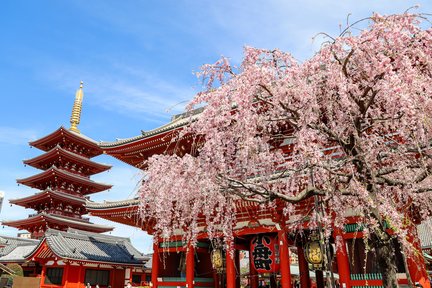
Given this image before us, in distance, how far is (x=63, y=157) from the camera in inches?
1090

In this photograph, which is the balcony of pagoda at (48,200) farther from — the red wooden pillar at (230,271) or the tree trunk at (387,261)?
the tree trunk at (387,261)

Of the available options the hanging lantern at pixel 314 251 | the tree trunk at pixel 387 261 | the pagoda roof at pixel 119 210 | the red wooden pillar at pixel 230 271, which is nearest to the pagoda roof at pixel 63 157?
the pagoda roof at pixel 119 210

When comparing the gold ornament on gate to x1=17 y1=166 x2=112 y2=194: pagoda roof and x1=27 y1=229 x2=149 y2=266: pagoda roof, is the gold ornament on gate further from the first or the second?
x1=17 y1=166 x2=112 y2=194: pagoda roof

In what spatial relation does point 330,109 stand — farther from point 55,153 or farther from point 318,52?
point 55,153

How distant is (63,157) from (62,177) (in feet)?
6.19

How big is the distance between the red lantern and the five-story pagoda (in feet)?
62.7

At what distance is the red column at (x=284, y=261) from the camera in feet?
35.5

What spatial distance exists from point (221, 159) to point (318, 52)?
9.63 ft

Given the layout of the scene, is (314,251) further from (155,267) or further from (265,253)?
(155,267)

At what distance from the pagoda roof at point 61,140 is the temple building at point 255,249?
1403cm

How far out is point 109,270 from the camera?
20.2 metres

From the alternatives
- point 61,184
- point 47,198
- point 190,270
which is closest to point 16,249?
point 47,198

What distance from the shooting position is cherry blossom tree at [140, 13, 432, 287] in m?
5.46

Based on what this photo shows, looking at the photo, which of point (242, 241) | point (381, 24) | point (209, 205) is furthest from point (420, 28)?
point (242, 241)
